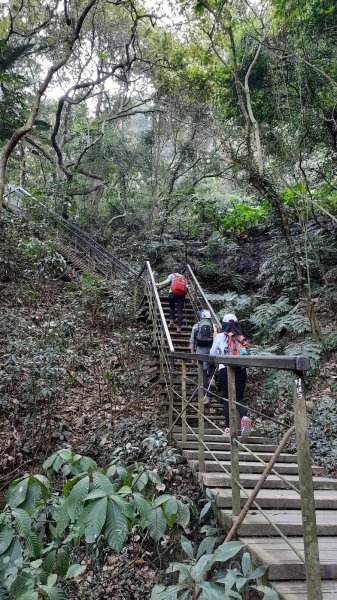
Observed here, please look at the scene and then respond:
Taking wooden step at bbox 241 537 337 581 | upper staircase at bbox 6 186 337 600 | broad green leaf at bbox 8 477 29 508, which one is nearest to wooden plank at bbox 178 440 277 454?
upper staircase at bbox 6 186 337 600

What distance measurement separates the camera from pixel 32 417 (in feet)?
21.1

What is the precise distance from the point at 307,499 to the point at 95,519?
91 centimetres

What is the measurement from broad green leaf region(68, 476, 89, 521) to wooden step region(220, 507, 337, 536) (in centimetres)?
139

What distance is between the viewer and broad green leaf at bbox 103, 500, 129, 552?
1.86 meters

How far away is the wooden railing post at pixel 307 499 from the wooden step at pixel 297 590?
42 centimetres

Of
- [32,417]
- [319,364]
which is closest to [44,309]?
[32,417]

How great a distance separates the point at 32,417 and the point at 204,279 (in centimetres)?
742

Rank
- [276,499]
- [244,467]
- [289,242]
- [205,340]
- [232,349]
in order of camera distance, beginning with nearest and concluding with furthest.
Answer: [276,499] < [244,467] < [232,349] < [205,340] < [289,242]

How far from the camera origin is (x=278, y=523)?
302cm

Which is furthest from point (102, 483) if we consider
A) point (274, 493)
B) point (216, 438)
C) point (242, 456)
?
point (216, 438)

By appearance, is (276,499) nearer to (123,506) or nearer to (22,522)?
(123,506)

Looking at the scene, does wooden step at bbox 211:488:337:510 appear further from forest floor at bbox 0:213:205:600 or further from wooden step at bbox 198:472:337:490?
forest floor at bbox 0:213:205:600

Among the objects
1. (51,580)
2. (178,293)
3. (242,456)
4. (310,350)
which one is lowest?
(242,456)

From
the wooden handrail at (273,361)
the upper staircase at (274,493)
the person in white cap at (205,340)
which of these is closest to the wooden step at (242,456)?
the upper staircase at (274,493)
